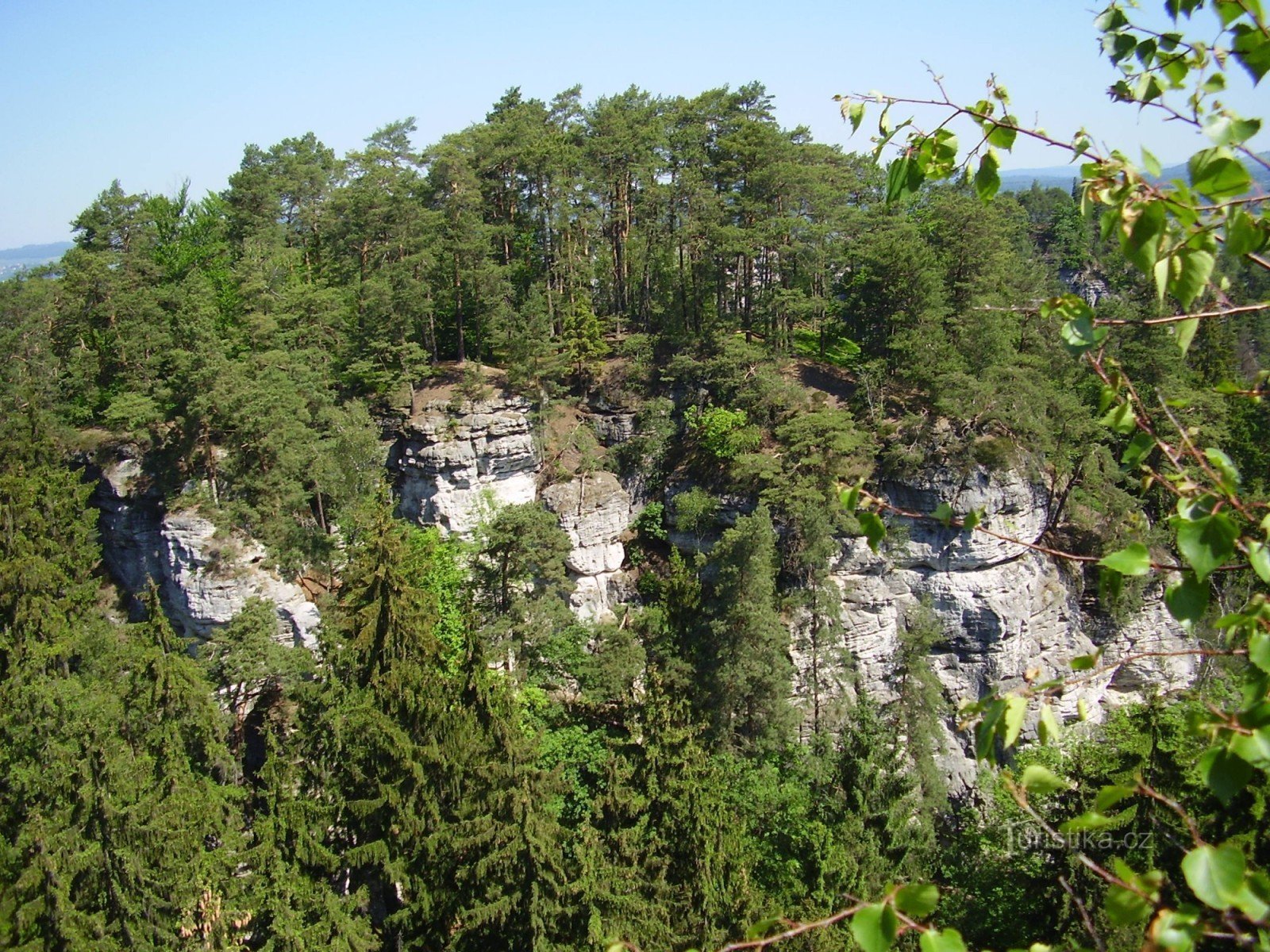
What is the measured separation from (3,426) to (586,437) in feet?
58.1

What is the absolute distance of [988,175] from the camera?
2854 millimetres

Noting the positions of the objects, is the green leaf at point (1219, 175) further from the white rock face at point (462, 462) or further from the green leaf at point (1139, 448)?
the white rock face at point (462, 462)

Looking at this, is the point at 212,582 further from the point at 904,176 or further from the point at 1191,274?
the point at 1191,274

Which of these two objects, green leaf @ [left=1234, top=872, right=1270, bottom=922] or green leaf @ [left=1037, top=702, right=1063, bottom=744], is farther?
green leaf @ [left=1037, top=702, right=1063, bottom=744]

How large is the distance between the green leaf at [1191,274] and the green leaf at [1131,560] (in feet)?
2.26

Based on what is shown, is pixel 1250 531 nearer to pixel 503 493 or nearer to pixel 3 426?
pixel 503 493

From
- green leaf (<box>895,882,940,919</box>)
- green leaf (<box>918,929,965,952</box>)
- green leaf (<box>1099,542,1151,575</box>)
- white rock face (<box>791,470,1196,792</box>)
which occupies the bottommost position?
white rock face (<box>791,470,1196,792</box>)

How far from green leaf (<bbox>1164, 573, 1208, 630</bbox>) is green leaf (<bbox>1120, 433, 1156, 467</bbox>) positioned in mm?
628

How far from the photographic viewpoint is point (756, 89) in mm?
31500

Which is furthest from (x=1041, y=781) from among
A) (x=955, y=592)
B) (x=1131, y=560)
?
(x=955, y=592)

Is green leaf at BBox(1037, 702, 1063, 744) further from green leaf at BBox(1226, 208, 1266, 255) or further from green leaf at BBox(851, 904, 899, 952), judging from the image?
green leaf at BBox(1226, 208, 1266, 255)

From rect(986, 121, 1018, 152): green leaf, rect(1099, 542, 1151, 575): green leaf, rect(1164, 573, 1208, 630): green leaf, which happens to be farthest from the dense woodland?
rect(986, 121, 1018, 152): green leaf

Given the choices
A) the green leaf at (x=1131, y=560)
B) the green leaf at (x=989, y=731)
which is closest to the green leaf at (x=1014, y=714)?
the green leaf at (x=989, y=731)

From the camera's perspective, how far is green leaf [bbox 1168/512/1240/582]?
210 centimetres
